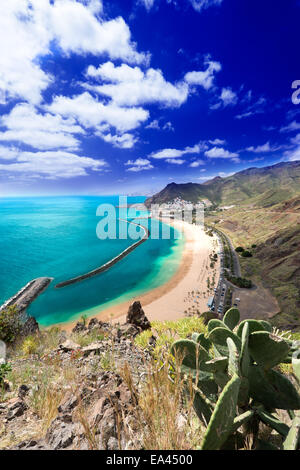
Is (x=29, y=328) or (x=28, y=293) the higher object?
(x=29, y=328)

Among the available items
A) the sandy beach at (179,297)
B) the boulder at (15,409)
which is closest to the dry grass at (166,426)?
the boulder at (15,409)

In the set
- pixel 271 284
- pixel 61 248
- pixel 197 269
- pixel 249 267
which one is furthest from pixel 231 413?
pixel 61 248

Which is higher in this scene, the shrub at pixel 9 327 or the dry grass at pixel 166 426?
the dry grass at pixel 166 426

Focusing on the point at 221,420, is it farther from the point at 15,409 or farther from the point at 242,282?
the point at 242,282

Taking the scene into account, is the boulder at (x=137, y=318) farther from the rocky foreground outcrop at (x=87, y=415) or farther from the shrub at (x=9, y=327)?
the rocky foreground outcrop at (x=87, y=415)

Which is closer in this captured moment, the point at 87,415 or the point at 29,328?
the point at 87,415

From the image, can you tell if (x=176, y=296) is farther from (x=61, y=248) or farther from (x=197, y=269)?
(x=61, y=248)

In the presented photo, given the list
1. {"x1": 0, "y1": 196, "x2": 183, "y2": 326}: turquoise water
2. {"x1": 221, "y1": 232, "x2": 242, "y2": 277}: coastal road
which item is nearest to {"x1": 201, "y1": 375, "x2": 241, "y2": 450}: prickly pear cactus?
{"x1": 0, "y1": 196, "x2": 183, "y2": 326}: turquoise water

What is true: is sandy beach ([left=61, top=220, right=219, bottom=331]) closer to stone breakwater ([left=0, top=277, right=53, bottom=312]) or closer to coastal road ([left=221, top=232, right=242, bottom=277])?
coastal road ([left=221, top=232, right=242, bottom=277])

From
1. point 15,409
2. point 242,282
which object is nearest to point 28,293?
point 15,409
